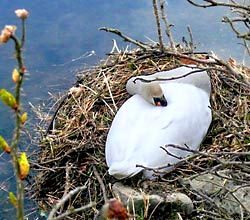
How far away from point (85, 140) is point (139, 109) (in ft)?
0.78

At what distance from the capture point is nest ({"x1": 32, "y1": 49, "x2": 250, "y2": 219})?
166 cm

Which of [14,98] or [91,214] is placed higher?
[14,98]

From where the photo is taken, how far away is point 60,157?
1820mm

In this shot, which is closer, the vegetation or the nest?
the vegetation

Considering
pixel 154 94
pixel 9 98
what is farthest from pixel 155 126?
pixel 9 98

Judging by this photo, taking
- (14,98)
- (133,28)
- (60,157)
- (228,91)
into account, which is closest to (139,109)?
(60,157)

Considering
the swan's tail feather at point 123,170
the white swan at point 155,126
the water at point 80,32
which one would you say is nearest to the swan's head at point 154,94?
the white swan at point 155,126

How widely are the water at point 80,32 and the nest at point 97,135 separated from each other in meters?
0.09

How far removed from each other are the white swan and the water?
448mm

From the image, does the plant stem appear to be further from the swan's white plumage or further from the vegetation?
the swan's white plumage

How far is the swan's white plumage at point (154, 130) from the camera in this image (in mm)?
1544

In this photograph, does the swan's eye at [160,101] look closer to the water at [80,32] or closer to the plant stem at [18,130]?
the water at [80,32]

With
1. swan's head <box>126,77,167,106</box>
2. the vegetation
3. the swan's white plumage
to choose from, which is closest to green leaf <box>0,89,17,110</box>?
the vegetation

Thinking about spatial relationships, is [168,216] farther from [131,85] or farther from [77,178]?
[131,85]
